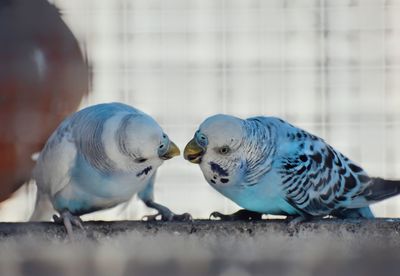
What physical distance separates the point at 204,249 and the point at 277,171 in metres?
0.17

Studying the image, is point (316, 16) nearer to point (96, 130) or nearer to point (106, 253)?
point (96, 130)

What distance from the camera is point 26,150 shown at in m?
1.40

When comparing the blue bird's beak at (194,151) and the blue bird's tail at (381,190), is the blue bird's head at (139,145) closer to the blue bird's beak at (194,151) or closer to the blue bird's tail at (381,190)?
the blue bird's beak at (194,151)

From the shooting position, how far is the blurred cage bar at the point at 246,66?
1476 mm

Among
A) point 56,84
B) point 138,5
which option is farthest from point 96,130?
point 138,5

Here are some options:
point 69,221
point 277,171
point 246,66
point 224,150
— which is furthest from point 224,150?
point 246,66

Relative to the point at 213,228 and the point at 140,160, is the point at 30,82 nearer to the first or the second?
the point at 140,160

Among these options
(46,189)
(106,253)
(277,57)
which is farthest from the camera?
(277,57)

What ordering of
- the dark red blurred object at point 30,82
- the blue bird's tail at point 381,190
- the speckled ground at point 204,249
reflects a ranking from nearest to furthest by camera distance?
the speckled ground at point 204,249 < the blue bird's tail at point 381,190 < the dark red blurred object at point 30,82

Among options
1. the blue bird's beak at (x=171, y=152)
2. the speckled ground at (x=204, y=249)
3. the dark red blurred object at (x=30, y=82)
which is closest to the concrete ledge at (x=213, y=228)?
the speckled ground at (x=204, y=249)

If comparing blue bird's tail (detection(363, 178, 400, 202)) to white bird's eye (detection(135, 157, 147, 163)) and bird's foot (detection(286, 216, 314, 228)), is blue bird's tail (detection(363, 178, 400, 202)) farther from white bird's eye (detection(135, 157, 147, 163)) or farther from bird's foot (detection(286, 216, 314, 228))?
white bird's eye (detection(135, 157, 147, 163))

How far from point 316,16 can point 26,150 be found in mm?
633

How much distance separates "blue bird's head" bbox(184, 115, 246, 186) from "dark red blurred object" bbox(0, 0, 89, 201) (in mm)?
403

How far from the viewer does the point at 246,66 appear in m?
1.49
